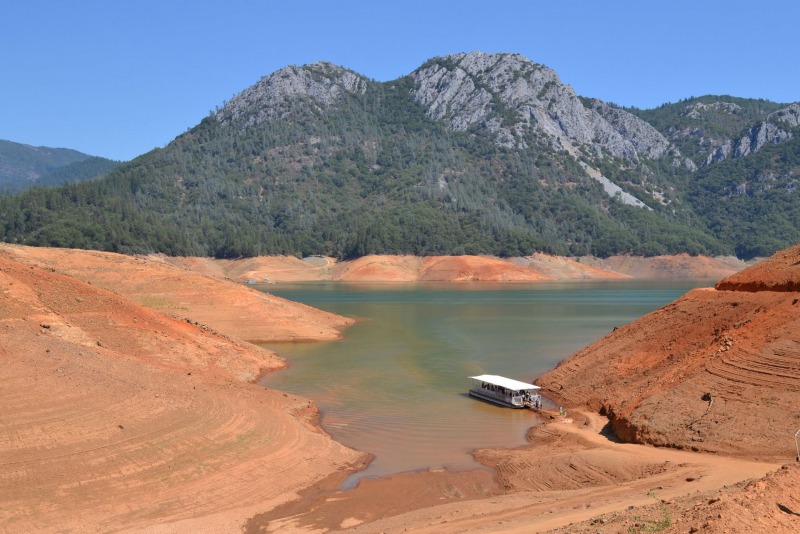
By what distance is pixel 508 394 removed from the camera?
38.6 m

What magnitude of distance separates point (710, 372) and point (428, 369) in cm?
2340

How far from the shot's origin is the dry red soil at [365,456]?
64.2ft

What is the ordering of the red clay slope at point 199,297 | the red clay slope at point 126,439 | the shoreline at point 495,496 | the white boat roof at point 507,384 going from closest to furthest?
the shoreline at point 495,496 < the red clay slope at point 126,439 < the white boat roof at point 507,384 < the red clay slope at point 199,297

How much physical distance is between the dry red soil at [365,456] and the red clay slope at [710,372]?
0.10m

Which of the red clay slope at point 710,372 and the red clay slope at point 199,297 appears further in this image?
the red clay slope at point 199,297

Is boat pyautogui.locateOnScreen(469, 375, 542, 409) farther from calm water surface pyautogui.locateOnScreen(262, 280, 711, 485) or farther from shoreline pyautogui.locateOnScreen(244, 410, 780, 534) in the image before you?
shoreline pyautogui.locateOnScreen(244, 410, 780, 534)

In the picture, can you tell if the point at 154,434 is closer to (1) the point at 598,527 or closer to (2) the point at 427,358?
(1) the point at 598,527

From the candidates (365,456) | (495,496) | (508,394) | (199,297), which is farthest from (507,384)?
(199,297)

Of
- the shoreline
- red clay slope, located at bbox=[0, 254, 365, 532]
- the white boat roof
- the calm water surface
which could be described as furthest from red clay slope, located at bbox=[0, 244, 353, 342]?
the shoreline

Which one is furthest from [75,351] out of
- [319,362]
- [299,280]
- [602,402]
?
[299,280]

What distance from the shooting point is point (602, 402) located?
36.8 m

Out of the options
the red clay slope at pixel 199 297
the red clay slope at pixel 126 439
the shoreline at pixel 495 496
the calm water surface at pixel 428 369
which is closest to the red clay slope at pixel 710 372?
the shoreline at pixel 495 496

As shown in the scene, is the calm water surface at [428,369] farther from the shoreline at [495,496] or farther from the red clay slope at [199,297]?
the red clay slope at [199,297]

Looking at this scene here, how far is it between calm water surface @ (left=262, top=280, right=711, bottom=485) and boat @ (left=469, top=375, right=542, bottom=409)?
644 mm
